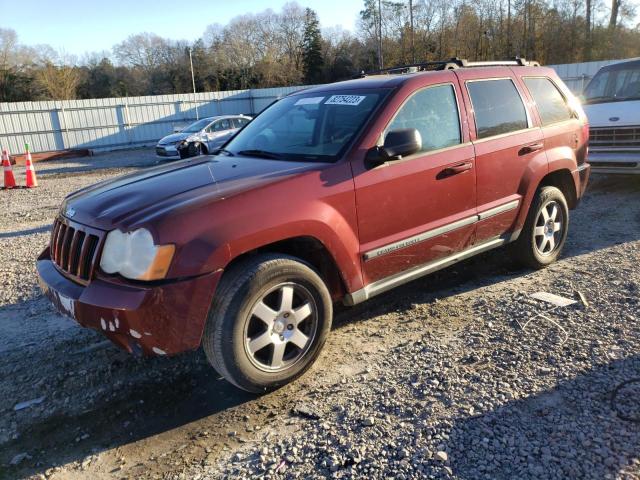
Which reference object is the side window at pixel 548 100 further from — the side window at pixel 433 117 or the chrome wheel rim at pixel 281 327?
the chrome wheel rim at pixel 281 327

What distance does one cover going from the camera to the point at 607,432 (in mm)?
2730

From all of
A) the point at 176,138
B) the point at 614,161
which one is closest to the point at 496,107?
the point at 614,161

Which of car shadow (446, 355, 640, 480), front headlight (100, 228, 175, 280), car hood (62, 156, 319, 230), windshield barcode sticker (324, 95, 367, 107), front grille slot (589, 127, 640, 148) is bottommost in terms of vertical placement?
car shadow (446, 355, 640, 480)

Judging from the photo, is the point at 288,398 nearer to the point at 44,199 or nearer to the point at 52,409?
the point at 52,409

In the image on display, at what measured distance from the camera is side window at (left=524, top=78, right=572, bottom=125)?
197 inches

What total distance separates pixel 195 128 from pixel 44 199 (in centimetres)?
761

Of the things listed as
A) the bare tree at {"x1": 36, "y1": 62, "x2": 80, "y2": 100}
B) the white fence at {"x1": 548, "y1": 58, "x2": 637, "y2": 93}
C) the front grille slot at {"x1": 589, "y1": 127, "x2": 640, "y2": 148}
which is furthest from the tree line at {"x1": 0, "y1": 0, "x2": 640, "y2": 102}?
the front grille slot at {"x1": 589, "y1": 127, "x2": 640, "y2": 148}

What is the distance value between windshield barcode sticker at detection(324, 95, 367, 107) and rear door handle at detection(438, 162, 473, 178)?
32.8 inches

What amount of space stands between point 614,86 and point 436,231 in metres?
6.90

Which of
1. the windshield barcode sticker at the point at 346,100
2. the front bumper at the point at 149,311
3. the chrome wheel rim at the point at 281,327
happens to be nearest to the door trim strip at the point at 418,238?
the chrome wheel rim at the point at 281,327

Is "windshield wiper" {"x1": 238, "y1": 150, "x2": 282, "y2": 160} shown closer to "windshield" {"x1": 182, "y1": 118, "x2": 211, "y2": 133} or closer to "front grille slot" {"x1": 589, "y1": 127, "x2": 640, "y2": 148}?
"front grille slot" {"x1": 589, "y1": 127, "x2": 640, "y2": 148}

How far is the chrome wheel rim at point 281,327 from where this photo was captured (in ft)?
10.5

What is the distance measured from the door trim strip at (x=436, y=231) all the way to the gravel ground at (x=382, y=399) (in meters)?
0.69

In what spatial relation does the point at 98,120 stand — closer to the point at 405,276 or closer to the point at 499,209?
the point at 499,209
